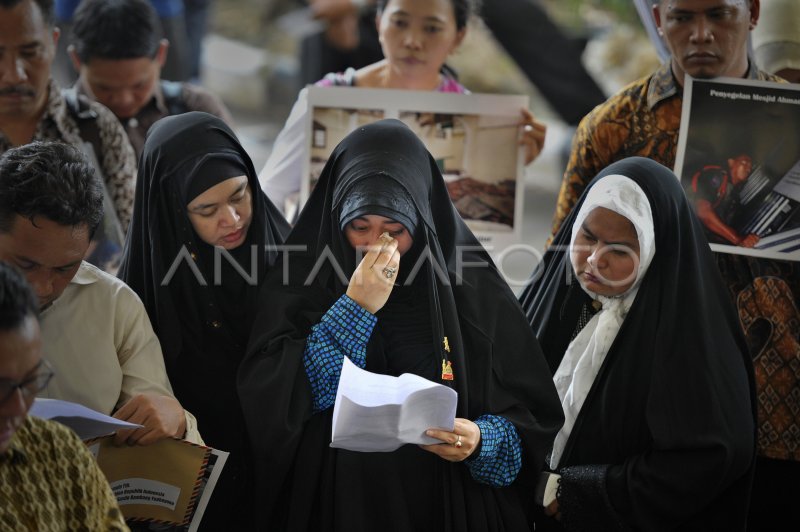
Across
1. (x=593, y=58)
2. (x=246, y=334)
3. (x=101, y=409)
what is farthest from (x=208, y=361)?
(x=593, y=58)

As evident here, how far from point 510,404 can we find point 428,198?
60 centimetres

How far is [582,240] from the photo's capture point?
274 centimetres

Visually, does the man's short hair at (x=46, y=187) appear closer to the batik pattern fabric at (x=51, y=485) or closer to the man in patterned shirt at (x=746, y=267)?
the batik pattern fabric at (x=51, y=485)

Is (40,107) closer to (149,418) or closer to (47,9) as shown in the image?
(47,9)

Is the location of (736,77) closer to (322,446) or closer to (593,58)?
(322,446)

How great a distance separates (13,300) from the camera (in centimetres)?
178

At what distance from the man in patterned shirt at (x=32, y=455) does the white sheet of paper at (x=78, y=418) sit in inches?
6.0

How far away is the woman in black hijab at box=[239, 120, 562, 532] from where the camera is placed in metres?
2.50

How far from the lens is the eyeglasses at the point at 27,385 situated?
5.80ft

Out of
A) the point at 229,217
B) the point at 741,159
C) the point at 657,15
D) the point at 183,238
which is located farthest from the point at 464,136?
the point at 183,238

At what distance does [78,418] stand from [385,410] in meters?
0.67

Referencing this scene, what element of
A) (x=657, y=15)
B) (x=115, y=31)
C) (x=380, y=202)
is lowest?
(x=380, y=202)

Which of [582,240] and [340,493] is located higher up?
[582,240]

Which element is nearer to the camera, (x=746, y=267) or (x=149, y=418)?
(x=149, y=418)
